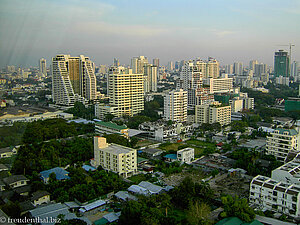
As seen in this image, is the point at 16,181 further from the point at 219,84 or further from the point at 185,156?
the point at 219,84

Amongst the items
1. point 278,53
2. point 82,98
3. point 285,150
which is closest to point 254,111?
point 285,150

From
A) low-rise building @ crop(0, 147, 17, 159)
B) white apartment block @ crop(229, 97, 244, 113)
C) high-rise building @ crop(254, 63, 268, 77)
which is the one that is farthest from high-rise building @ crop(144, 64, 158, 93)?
low-rise building @ crop(0, 147, 17, 159)

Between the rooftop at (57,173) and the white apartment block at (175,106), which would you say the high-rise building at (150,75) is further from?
the rooftop at (57,173)

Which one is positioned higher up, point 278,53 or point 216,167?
point 278,53

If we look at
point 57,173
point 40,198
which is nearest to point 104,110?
point 57,173

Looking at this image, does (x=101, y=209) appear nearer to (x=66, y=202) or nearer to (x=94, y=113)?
(x=66, y=202)
